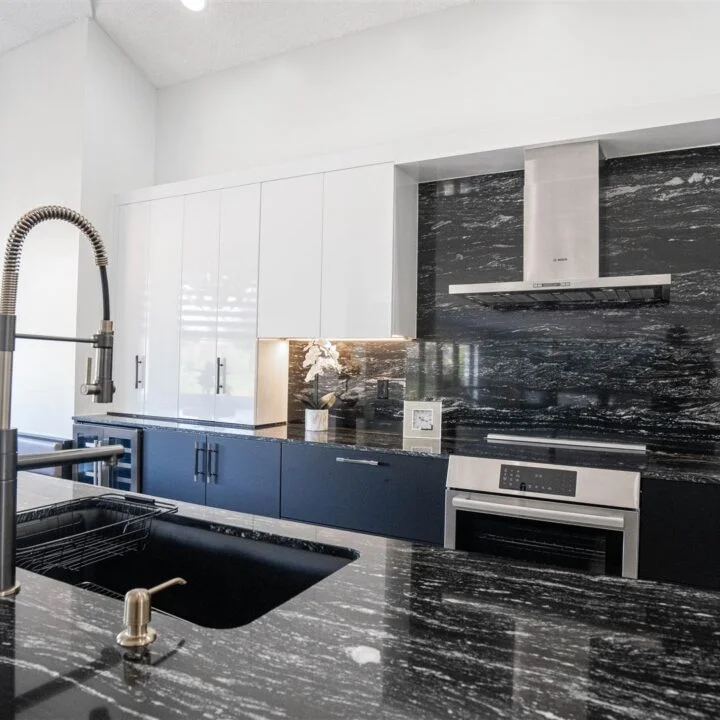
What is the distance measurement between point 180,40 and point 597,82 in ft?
8.69

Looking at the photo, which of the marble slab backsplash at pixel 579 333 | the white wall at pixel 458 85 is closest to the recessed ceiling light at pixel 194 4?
the white wall at pixel 458 85

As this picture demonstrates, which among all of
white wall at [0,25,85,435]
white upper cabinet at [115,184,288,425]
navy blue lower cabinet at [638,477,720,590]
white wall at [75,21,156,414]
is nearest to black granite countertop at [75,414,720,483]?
navy blue lower cabinet at [638,477,720,590]

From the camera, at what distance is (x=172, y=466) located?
10.5ft

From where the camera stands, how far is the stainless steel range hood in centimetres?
256

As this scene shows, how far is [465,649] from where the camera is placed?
0.76 m

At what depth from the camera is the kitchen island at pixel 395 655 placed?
631mm

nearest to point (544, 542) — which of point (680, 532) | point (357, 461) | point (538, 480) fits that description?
point (538, 480)

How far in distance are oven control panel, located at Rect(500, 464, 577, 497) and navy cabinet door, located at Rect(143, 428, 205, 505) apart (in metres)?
1.66

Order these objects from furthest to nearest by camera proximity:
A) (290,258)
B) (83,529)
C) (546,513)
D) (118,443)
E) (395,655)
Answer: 1. (118,443)
2. (290,258)
3. (546,513)
4. (83,529)
5. (395,655)

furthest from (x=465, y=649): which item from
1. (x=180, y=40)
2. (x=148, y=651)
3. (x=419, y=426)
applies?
(x=180, y=40)

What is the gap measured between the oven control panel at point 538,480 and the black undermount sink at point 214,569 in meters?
1.29

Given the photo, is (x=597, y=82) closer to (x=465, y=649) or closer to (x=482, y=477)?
(x=482, y=477)

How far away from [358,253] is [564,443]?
1435mm

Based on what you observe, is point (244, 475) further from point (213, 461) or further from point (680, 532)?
point (680, 532)
